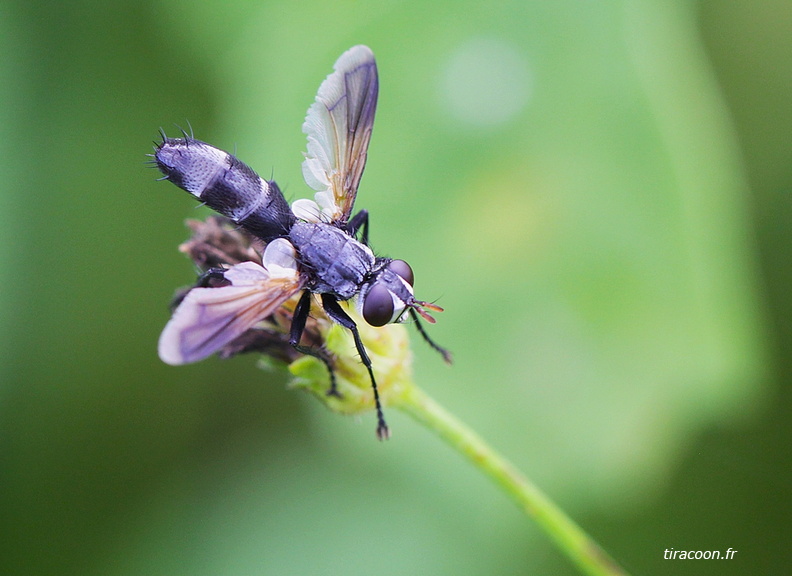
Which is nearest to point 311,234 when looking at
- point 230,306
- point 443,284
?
point 230,306

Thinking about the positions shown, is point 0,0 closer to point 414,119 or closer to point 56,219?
point 56,219

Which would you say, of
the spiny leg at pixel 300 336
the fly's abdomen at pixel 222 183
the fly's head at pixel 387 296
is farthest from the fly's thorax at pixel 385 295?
the fly's abdomen at pixel 222 183

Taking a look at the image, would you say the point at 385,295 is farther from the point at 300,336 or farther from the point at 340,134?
the point at 340,134

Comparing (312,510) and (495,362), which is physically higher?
(495,362)

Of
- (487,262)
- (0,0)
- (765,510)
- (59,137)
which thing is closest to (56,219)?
(59,137)

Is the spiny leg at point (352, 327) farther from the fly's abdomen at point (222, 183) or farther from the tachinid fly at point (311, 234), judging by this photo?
the fly's abdomen at point (222, 183)

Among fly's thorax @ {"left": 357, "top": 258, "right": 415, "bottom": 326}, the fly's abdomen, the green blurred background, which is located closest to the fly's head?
fly's thorax @ {"left": 357, "top": 258, "right": 415, "bottom": 326}
